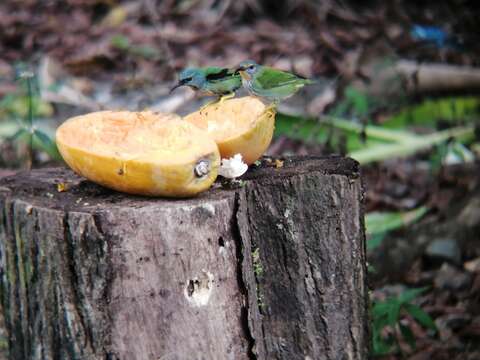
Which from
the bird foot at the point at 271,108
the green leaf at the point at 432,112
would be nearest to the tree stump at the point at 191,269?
the bird foot at the point at 271,108

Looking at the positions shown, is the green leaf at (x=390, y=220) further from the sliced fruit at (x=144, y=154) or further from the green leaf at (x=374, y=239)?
the sliced fruit at (x=144, y=154)

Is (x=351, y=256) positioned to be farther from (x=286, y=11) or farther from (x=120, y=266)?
(x=286, y=11)

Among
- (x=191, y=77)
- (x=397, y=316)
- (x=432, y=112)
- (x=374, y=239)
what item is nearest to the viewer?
(x=191, y=77)

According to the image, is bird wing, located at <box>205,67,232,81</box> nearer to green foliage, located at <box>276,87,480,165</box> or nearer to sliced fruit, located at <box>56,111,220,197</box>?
sliced fruit, located at <box>56,111,220,197</box>

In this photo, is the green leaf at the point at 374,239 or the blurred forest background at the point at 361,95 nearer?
the green leaf at the point at 374,239

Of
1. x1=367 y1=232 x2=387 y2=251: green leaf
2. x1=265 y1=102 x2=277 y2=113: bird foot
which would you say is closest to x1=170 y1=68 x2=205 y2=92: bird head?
x1=265 y1=102 x2=277 y2=113: bird foot

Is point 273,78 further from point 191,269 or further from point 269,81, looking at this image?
point 191,269

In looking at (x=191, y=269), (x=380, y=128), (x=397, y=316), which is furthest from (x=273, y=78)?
(x=380, y=128)
